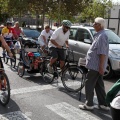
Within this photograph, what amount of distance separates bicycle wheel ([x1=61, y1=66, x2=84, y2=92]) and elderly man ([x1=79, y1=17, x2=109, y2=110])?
132 cm

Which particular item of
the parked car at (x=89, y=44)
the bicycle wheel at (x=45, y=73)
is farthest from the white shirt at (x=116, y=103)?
the parked car at (x=89, y=44)

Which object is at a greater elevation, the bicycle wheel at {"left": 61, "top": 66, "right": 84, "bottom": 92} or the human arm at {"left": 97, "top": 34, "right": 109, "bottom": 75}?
the human arm at {"left": 97, "top": 34, "right": 109, "bottom": 75}

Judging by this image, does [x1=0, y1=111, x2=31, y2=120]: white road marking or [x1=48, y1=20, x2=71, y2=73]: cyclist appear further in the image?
[x1=48, y1=20, x2=71, y2=73]: cyclist

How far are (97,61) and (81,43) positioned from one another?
4.62 m

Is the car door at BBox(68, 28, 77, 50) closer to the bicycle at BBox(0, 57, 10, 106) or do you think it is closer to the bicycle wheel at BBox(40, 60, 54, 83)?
the bicycle wheel at BBox(40, 60, 54, 83)

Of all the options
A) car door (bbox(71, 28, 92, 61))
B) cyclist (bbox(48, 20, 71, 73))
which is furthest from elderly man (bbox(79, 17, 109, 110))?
car door (bbox(71, 28, 92, 61))

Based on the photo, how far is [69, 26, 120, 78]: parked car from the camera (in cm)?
803

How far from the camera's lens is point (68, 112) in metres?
4.95

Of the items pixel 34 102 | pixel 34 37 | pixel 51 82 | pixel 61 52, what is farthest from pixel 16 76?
pixel 34 37

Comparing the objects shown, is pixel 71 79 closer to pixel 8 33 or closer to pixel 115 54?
pixel 115 54

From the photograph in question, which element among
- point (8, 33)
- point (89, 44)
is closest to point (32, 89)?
point (89, 44)

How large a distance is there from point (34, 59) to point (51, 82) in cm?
96

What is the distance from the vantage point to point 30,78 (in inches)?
314

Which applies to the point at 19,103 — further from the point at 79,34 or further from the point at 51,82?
the point at 79,34
